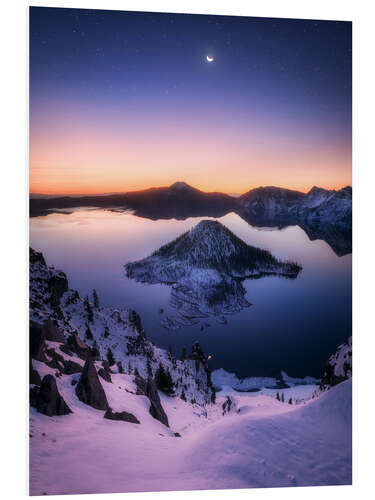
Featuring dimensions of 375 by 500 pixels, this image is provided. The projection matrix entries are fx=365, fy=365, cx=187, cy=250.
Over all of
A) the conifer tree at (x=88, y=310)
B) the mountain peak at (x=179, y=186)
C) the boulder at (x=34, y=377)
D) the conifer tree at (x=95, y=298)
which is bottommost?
the boulder at (x=34, y=377)

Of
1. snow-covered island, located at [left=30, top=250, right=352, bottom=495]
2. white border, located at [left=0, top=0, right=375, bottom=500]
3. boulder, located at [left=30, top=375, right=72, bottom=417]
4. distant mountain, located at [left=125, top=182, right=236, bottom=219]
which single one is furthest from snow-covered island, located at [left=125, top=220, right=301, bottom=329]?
boulder, located at [left=30, top=375, right=72, bottom=417]

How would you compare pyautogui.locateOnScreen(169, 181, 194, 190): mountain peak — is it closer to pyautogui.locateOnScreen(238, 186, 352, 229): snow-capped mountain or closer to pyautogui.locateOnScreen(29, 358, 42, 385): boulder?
pyautogui.locateOnScreen(238, 186, 352, 229): snow-capped mountain

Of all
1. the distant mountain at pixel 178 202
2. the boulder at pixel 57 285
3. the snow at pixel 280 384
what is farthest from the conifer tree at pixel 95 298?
the snow at pixel 280 384

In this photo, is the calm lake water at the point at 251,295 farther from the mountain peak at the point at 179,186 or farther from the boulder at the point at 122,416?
the boulder at the point at 122,416

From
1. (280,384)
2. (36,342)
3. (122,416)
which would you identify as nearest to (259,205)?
(280,384)

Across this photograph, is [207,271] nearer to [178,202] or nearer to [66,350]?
[178,202]

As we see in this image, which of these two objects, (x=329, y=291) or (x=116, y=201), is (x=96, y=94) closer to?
(x=116, y=201)
